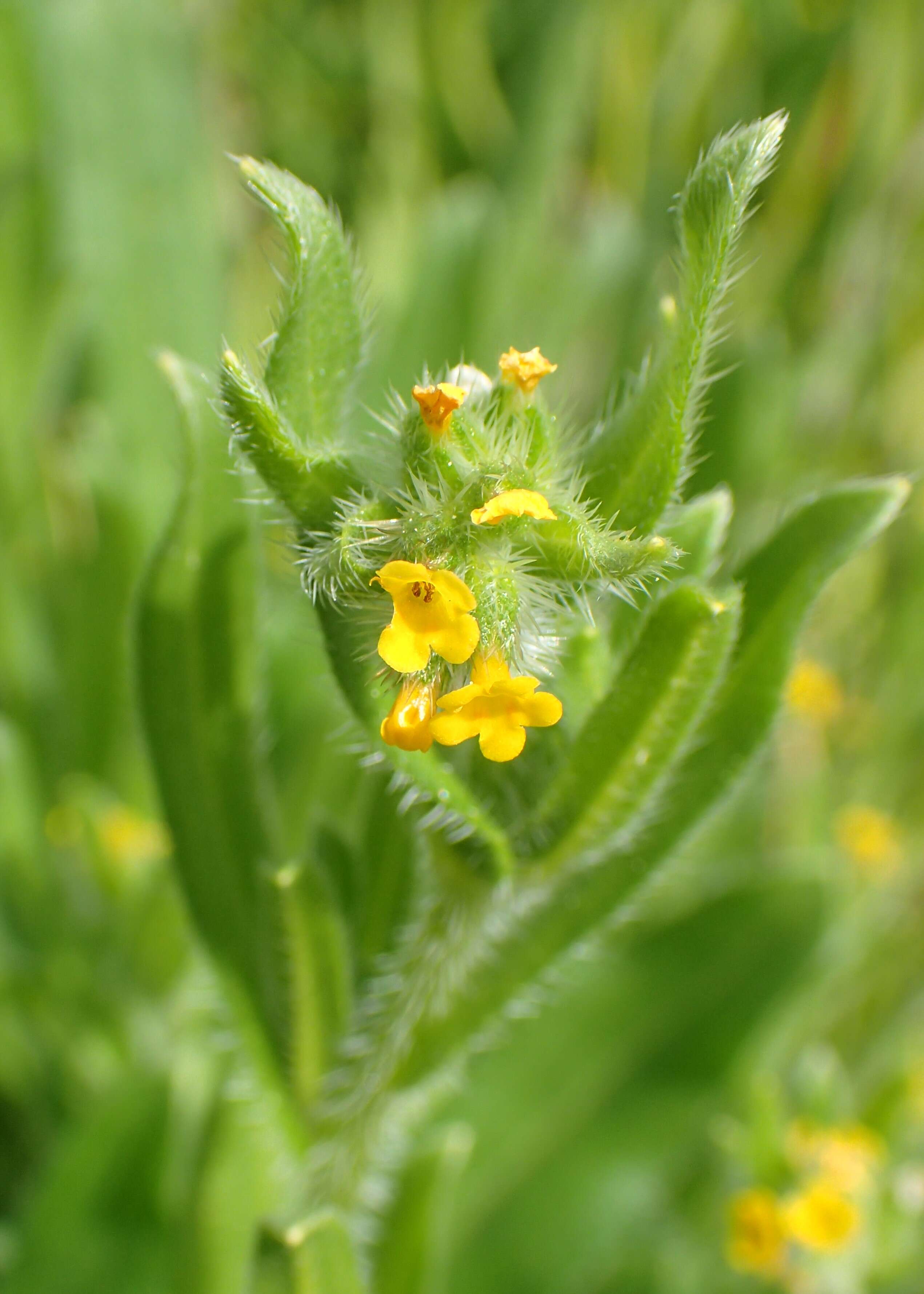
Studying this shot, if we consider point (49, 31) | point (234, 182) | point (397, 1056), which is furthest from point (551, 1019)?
point (234, 182)

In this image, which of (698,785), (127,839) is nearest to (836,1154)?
(698,785)

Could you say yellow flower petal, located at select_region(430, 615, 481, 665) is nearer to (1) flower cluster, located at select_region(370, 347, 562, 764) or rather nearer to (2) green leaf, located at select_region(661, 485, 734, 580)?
(1) flower cluster, located at select_region(370, 347, 562, 764)

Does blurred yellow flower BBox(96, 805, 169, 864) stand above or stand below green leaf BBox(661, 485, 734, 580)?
below

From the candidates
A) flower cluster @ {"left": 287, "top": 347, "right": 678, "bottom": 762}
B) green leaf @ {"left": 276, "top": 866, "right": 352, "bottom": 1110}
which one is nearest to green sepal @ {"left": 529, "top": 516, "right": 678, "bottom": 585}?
flower cluster @ {"left": 287, "top": 347, "right": 678, "bottom": 762}

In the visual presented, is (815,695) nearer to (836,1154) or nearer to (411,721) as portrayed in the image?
(836,1154)

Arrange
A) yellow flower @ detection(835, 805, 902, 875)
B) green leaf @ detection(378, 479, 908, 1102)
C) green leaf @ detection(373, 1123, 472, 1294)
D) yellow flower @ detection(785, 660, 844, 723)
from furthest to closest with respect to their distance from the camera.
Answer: yellow flower @ detection(835, 805, 902, 875)
yellow flower @ detection(785, 660, 844, 723)
green leaf @ detection(373, 1123, 472, 1294)
green leaf @ detection(378, 479, 908, 1102)

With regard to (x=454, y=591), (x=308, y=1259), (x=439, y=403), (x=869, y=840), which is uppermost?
(x=439, y=403)
